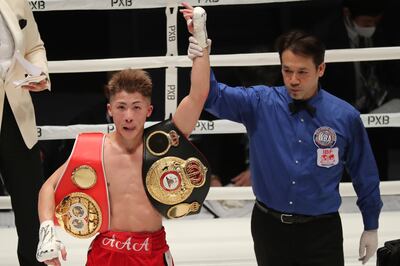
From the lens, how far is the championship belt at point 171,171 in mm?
2137

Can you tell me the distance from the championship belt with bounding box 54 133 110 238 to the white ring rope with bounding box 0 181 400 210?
112 centimetres

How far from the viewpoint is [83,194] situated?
83.9 inches

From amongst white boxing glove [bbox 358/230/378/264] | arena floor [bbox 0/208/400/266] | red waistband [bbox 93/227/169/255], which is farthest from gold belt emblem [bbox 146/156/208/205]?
arena floor [bbox 0/208/400/266]

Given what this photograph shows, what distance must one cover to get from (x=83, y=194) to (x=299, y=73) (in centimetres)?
72

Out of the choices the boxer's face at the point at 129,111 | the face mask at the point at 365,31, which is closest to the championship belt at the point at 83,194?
the boxer's face at the point at 129,111

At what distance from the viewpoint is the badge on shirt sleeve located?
2.16 m

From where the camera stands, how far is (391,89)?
3.82 meters

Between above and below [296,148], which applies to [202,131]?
below

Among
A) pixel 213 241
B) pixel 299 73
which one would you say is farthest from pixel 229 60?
pixel 299 73

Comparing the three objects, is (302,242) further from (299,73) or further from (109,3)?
(109,3)

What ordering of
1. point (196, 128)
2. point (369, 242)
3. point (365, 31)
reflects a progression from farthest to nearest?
point (365, 31) → point (196, 128) → point (369, 242)

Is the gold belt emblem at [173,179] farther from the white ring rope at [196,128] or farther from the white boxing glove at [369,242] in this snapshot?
the white ring rope at [196,128]

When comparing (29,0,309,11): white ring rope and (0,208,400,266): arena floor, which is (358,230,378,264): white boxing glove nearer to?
(0,208,400,266): arena floor

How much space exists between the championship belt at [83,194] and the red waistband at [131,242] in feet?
0.15
